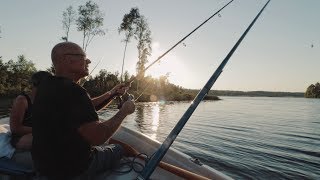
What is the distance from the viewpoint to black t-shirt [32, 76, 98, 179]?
2.82 m

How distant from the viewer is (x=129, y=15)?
165ft

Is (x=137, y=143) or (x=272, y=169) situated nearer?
(x=137, y=143)

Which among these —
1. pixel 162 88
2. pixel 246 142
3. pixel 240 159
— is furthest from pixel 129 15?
pixel 240 159

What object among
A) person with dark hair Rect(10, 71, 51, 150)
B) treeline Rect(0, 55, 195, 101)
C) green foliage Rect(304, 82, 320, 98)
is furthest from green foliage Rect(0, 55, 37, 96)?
green foliage Rect(304, 82, 320, 98)

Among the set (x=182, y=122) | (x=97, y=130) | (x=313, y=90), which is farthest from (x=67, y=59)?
(x=313, y=90)

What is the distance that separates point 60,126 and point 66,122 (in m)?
0.08

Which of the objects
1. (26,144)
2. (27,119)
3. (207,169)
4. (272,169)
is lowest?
(272,169)

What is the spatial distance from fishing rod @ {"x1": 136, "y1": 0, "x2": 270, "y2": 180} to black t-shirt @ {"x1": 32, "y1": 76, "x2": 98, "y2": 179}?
28.3 inches

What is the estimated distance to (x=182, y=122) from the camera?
2.65 m

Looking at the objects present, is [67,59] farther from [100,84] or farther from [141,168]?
[100,84]

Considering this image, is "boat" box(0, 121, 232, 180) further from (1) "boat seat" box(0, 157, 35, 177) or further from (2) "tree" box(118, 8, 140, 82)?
(2) "tree" box(118, 8, 140, 82)

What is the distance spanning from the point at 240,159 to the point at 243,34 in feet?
31.2

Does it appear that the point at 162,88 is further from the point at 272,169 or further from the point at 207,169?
the point at 207,169

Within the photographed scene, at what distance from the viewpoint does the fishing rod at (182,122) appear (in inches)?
96.0
